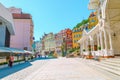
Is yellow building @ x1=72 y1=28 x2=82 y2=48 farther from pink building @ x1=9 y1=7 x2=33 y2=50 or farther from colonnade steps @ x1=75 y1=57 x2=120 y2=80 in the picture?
colonnade steps @ x1=75 y1=57 x2=120 y2=80

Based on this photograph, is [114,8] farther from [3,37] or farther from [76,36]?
[76,36]

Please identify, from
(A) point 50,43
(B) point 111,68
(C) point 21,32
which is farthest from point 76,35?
(B) point 111,68

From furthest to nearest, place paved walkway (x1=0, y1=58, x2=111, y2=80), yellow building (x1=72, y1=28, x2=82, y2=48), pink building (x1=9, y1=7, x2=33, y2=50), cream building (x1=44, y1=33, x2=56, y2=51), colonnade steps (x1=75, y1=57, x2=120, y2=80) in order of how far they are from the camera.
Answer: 1. cream building (x1=44, y1=33, x2=56, y2=51)
2. yellow building (x1=72, y1=28, x2=82, y2=48)
3. pink building (x1=9, y1=7, x2=33, y2=50)
4. paved walkway (x1=0, y1=58, x2=111, y2=80)
5. colonnade steps (x1=75, y1=57, x2=120, y2=80)

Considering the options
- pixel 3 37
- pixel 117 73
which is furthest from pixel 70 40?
pixel 117 73

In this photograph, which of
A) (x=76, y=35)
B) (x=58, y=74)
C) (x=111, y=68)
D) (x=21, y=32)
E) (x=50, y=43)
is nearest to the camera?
(x=111, y=68)

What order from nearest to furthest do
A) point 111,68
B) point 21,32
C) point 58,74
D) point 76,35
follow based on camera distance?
point 111,68, point 58,74, point 21,32, point 76,35

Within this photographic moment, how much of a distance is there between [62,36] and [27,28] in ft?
108

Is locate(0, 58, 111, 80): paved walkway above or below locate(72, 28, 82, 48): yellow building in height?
below

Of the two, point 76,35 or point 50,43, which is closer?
point 76,35

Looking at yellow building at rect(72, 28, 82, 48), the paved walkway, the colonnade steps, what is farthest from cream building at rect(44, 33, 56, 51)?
the colonnade steps

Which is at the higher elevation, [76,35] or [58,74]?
[76,35]

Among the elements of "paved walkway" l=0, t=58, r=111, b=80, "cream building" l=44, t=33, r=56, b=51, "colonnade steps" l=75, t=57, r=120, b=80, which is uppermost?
"cream building" l=44, t=33, r=56, b=51

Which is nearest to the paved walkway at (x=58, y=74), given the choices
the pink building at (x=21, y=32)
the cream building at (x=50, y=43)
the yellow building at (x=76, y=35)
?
the pink building at (x=21, y=32)

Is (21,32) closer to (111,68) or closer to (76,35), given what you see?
(76,35)
